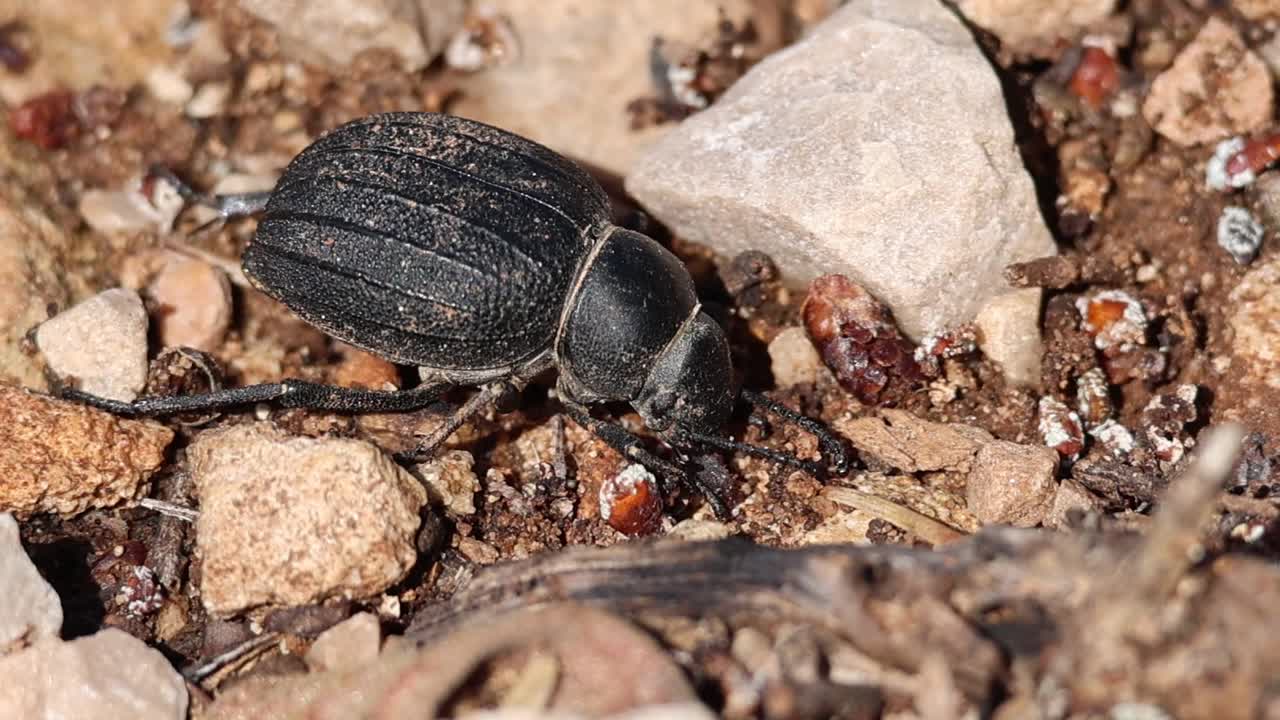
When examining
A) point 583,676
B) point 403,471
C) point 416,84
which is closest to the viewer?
point 583,676

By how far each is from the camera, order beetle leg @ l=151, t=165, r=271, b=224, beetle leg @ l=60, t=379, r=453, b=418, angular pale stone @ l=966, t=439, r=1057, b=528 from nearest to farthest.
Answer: angular pale stone @ l=966, t=439, r=1057, b=528
beetle leg @ l=60, t=379, r=453, b=418
beetle leg @ l=151, t=165, r=271, b=224

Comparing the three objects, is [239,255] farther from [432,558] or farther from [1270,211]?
[1270,211]

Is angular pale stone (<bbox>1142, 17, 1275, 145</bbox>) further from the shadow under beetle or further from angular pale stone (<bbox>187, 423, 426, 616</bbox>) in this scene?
angular pale stone (<bbox>187, 423, 426, 616</bbox>)

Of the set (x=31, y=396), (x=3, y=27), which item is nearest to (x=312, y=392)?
(x=31, y=396)

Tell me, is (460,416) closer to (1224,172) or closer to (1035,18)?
(1035,18)

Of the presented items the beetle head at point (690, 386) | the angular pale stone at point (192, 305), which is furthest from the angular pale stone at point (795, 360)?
the angular pale stone at point (192, 305)

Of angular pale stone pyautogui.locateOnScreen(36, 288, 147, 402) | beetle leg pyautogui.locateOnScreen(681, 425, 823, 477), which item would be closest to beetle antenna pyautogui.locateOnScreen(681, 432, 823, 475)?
beetle leg pyautogui.locateOnScreen(681, 425, 823, 477)
